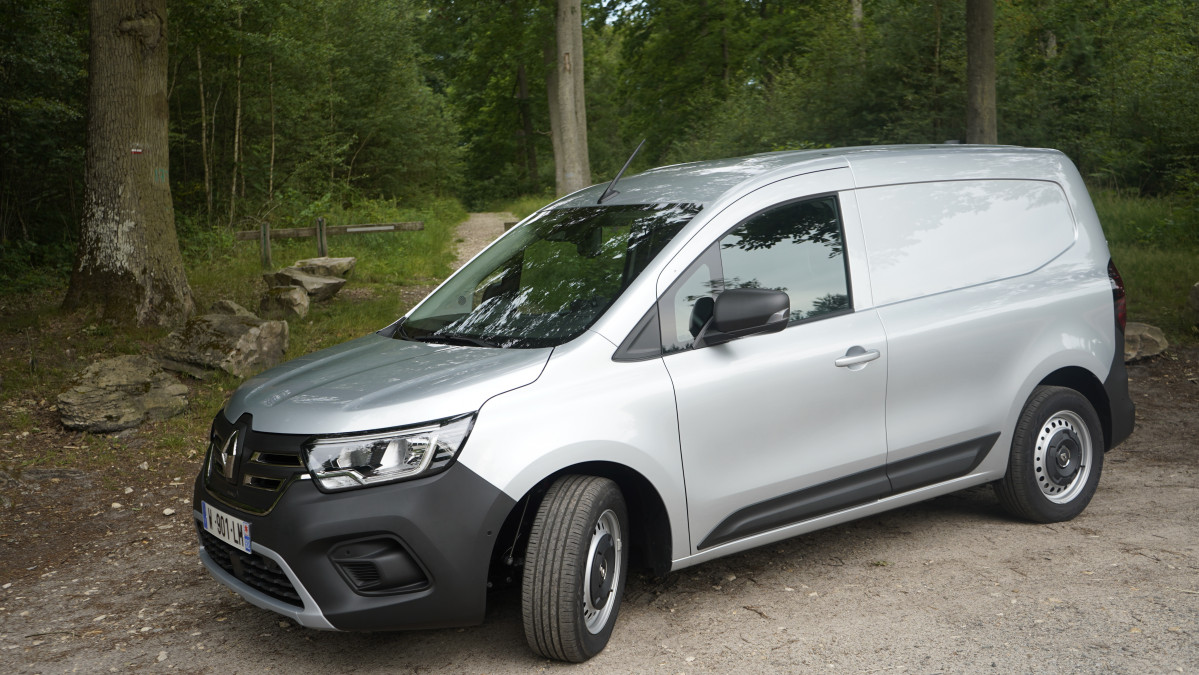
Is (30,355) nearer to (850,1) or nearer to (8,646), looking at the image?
(8,646)

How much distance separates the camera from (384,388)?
3.56 metres

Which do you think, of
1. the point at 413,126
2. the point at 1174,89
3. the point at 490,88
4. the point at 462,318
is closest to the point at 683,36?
the point at 413,126

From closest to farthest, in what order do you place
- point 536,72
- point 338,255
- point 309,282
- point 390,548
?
1. point 390,548
2. point 309,282
3. point 338,255
4. point 536,72

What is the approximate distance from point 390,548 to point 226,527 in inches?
31.0

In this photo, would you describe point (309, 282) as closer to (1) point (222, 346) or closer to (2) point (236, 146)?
(1) point (222, 346)

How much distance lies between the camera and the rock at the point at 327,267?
14594 millimetres

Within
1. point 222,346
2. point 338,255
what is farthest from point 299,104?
point 222,346

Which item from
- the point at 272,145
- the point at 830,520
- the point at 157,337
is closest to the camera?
the point at 830,520

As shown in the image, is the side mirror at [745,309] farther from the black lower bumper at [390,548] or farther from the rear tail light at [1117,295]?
the rear tail light at [1117,295]

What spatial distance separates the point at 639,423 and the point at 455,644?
1.21m

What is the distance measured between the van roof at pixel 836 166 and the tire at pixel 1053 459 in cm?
120

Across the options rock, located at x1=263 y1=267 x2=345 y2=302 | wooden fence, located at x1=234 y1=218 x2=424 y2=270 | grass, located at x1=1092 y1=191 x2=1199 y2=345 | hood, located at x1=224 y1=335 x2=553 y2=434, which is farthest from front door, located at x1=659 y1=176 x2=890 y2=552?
wooden fence, located at x1=234 y1=218 x2=424 y2=270

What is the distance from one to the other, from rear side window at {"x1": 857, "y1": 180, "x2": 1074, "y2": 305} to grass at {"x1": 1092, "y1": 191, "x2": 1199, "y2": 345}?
5601mm

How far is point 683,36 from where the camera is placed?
1272 inches
